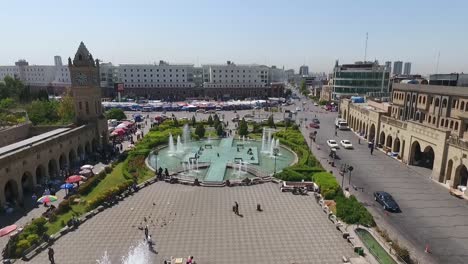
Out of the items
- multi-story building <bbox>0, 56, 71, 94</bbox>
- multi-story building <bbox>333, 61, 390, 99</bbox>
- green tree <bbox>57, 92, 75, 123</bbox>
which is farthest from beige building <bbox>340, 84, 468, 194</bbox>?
multi-story building <bbox>0, 56, 71, 94</bbox>

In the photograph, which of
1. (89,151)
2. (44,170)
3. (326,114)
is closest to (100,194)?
(44,170)

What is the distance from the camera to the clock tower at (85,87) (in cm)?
5038

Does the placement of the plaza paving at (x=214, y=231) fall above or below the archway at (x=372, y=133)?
below

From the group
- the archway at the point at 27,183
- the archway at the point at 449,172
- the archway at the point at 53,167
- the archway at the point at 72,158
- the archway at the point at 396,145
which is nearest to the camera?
the archway at the point at 27,183

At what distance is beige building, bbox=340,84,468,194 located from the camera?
37312 millimetres

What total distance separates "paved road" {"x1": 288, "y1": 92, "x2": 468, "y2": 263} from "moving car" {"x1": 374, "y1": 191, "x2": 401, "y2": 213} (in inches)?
22.3

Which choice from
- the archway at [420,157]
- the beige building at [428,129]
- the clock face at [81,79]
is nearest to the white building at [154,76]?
the clock face at [81,79]

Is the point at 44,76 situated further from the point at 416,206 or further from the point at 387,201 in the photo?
the point at 416,206

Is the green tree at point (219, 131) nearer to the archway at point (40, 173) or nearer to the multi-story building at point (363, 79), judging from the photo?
the archway at point (40, 173)

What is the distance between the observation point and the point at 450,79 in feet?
165

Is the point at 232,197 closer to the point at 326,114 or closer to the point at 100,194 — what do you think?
the point at 100,194

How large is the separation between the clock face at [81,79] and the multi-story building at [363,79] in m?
78.6

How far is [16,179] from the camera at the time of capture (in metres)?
32.7

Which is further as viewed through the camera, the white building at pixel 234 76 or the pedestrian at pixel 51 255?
the white building at pixel 234 76
